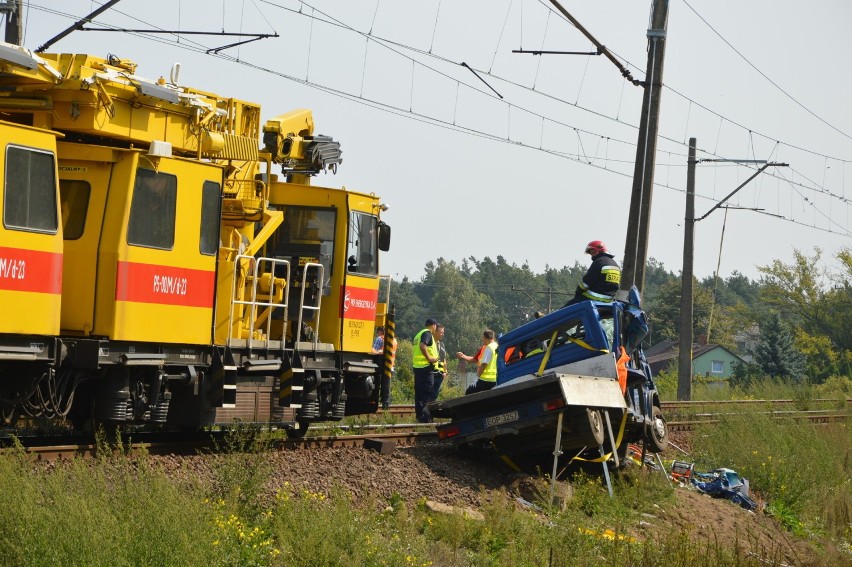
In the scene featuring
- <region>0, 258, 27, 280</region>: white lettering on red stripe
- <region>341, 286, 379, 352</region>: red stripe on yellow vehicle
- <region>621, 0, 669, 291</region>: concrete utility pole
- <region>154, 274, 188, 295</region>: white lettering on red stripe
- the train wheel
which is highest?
<region>621, 0, 669, 291</region>: concrete utility pole

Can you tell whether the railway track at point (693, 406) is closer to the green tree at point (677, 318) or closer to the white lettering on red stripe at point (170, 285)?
the white lettering on red stripe at point (170, 285)

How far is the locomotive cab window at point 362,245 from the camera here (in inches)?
639

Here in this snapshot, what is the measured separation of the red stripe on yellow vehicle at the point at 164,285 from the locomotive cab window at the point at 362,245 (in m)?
3.28

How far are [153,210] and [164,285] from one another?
81cm

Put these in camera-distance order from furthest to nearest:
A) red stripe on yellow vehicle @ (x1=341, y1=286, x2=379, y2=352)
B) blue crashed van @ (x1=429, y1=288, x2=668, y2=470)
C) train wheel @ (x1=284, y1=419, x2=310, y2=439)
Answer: red stripe on yellow vehicle @ (x1=341, y1=286, x2=379, y2=352), train wheel @ (x1=284, y1=419, x2=310, y2=439), blue crashed van @ (x1=429, y1=288, x2=668, y2=470)

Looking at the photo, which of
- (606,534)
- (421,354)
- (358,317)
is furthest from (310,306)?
(606,534)

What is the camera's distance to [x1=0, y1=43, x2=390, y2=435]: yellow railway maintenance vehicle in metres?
11.2

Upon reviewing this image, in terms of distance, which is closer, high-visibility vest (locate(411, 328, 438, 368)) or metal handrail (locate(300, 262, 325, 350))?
metal handrail (locate(300, 262, 325, 350))

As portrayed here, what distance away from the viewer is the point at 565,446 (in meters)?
14.2

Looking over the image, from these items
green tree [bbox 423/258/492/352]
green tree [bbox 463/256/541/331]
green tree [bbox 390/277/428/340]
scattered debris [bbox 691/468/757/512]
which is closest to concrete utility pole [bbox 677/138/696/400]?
scattered debris [bbox 691/468/757/512]

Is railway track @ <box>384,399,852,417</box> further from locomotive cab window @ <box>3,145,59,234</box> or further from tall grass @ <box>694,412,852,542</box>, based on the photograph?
locomotive cab window @ <box>3,145,59,234</box>

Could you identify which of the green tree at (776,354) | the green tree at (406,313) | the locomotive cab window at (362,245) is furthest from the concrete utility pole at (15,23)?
the green tree at (406,313)

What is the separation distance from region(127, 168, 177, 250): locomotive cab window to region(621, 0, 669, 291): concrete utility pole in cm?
1071

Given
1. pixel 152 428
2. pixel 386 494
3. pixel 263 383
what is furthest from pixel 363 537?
pixel 152 428
